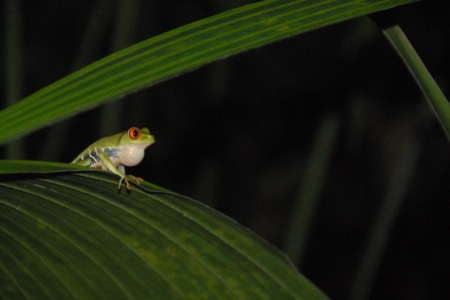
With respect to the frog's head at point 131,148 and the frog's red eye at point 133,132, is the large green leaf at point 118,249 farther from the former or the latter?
the frog's head at point 131,148

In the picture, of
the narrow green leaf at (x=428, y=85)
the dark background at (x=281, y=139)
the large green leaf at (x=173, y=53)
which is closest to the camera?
the large green leaf at (x=173, y=53)

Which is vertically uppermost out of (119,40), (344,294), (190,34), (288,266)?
(119,40)

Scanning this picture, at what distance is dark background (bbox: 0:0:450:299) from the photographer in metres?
2.13

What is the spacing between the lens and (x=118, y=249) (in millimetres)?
457

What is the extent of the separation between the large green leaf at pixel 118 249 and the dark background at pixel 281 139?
135 centimetres

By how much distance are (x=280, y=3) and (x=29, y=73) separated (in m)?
2.42

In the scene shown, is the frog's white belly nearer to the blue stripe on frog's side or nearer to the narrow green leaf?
the blue stripe on frog's side

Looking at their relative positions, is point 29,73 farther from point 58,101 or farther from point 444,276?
point 58,101

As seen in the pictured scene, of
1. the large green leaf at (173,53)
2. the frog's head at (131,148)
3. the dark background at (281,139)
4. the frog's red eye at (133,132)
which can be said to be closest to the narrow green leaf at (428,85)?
the large green leaf at (173,53)

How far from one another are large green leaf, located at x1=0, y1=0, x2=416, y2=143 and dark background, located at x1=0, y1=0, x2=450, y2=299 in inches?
54.7

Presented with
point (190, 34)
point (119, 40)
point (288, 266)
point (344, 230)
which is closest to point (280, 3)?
point (190, 34)

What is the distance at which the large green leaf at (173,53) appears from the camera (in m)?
0.37

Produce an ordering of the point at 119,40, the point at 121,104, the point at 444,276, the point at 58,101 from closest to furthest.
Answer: the point at 58,101, the point at 119,40, the point at 121,104, the point at 444,276

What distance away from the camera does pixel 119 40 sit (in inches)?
60.4
